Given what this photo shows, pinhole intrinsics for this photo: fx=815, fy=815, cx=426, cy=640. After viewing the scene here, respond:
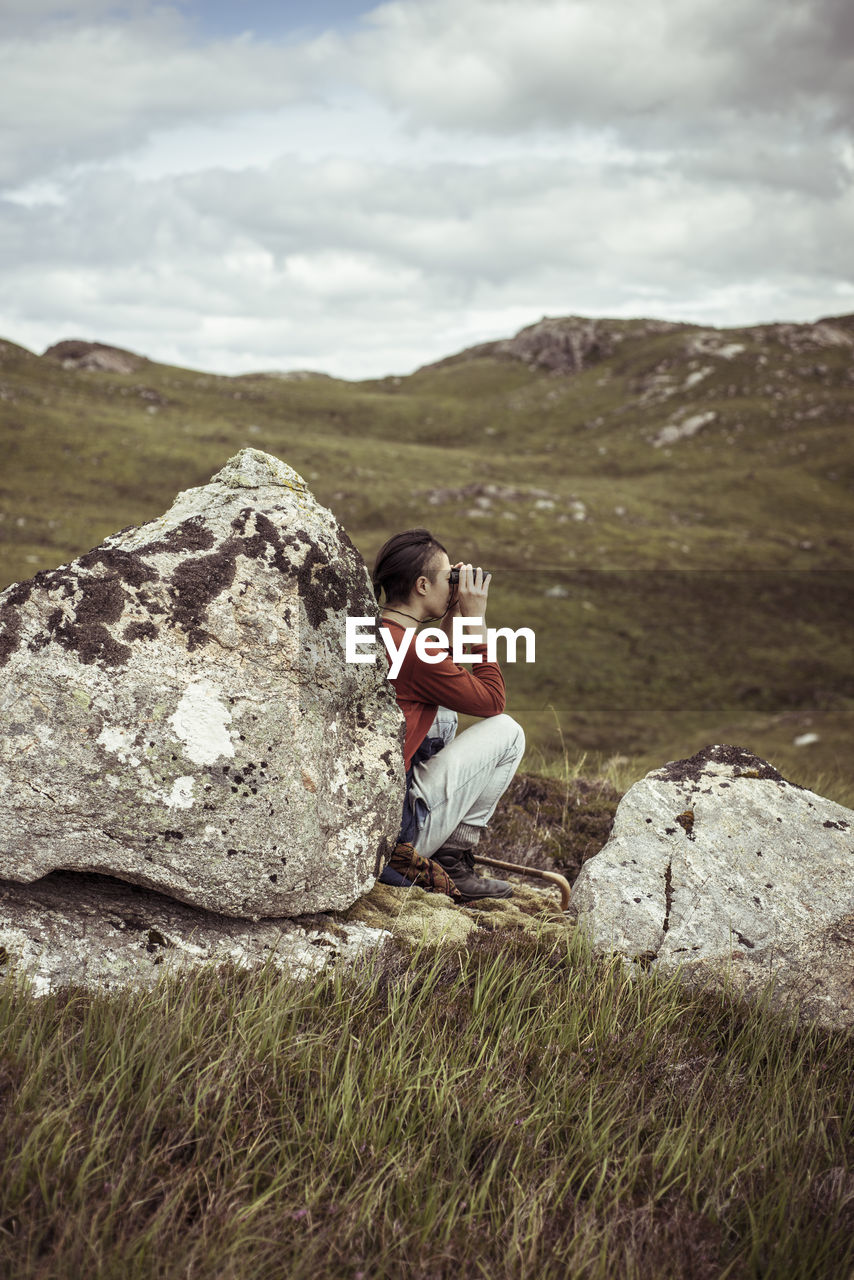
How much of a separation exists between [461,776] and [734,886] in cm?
202

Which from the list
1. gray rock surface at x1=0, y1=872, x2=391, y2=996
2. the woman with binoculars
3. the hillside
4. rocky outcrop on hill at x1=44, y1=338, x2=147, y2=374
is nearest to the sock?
the woman with binoculars

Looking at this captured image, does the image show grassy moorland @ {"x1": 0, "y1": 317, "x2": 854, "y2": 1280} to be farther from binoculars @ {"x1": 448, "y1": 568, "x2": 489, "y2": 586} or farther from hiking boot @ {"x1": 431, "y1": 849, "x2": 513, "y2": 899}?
binoculars @ {"x1": 448, "y1": 568, "x2": 489, "y2": 586}

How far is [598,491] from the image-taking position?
2322 inches

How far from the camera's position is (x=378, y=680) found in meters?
5.47

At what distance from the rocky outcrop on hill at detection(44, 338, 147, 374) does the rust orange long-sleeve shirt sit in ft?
282

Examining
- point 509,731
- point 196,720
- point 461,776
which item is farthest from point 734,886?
point 196,720

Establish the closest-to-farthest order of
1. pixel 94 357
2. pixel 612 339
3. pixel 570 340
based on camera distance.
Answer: pixel 94 357, pixel 612 339, pixel 570 340

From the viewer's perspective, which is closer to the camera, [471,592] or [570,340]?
[471,592]

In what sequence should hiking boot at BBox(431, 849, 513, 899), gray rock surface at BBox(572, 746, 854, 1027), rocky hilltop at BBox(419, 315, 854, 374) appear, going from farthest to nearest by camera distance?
rocky hilltop at BBox(419, 315, 854, 374), hiking boot at BBox(431, 849, 513, 899), gray rock surface at BBox(572, 746, 854, 1027)

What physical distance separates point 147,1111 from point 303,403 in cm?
8122

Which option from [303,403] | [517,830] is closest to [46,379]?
[303,403]

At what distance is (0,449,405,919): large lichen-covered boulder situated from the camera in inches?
167

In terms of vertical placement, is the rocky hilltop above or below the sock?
above

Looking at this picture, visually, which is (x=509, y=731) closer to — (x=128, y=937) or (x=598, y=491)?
(x=128, y=937)
